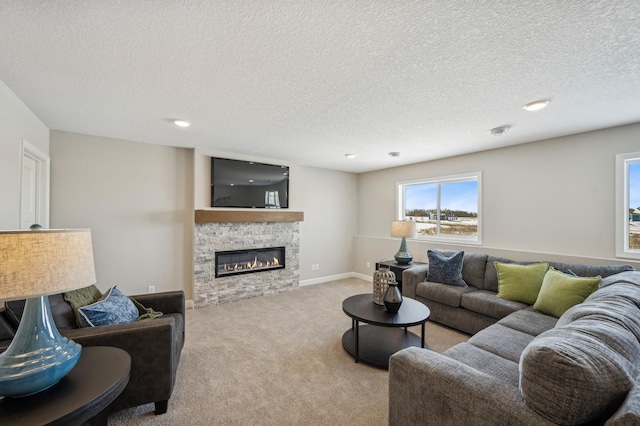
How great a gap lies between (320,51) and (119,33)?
113 cm

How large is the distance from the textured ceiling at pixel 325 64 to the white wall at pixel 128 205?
527mm

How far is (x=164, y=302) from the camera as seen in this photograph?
2523 mm

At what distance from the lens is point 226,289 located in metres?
4.24

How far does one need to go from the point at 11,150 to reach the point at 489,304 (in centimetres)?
457

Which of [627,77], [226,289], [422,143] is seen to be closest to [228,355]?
[226,289]

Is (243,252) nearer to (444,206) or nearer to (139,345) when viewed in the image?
(139,345)

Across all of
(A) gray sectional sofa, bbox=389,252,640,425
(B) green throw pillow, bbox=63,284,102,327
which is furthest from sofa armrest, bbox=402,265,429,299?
(B) green throw pillow, bbox=63,284,102,327

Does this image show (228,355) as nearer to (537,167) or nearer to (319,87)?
(319,87)

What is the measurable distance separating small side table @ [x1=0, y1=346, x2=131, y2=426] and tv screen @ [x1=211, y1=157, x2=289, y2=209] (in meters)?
3.00

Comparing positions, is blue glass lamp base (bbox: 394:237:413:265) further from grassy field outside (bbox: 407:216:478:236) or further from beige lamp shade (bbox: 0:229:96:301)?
beige lamp shade (bbox: 0:229:96:301)

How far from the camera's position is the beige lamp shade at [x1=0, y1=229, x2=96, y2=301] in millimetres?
989

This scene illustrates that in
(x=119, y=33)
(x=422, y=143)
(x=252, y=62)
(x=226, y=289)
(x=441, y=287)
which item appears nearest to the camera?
(x=119, y=33)

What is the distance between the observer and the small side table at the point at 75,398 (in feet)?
3.40

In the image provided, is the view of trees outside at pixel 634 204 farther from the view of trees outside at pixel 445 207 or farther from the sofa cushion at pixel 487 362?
the sofa cushion at pixel 487 362
